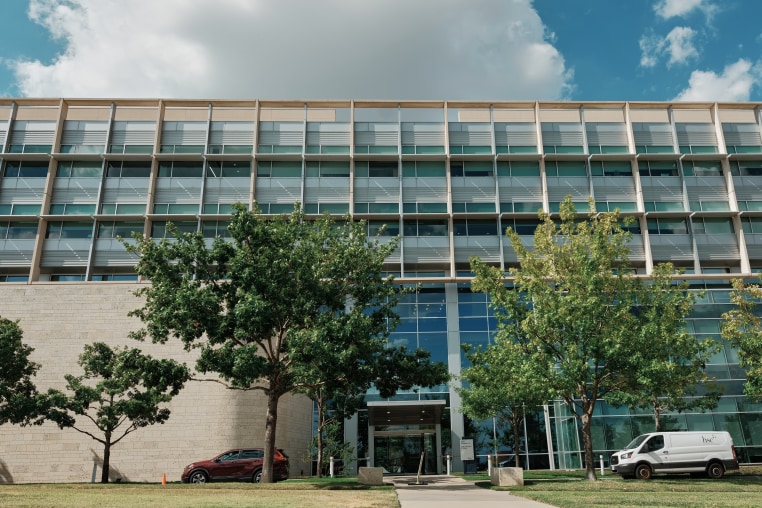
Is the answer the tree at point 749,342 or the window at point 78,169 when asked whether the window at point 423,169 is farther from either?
the window at point 78,169

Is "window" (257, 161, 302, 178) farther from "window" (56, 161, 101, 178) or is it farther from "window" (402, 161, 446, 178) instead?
"window" (56, 161, 101, 178)

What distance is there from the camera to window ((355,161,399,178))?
144ft

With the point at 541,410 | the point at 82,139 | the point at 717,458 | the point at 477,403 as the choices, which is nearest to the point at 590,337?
the point at 717,458

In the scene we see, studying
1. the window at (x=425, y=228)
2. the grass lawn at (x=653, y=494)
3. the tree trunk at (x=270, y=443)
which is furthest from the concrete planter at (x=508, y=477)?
the window at (x=425, y=228)

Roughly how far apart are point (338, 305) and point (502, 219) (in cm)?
2270

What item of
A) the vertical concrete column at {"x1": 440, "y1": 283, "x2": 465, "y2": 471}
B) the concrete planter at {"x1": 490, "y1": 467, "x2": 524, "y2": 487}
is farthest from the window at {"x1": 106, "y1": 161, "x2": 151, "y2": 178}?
the concrete planter at {"x1": 490, "y1": 467, "x2": 524, "y2": 487}

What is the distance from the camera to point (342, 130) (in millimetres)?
44250

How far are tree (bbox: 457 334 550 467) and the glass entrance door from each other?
200 inches

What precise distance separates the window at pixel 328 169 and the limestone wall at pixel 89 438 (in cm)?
1548

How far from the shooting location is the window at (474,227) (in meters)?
42.5

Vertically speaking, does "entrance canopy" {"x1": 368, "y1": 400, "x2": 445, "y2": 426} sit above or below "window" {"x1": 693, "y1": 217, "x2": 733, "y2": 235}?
below

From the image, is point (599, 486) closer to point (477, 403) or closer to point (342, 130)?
point (477, 403)

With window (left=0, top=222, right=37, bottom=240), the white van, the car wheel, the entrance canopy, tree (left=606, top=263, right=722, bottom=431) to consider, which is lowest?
the car wheel

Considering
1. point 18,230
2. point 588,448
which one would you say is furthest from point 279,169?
point 588,448
